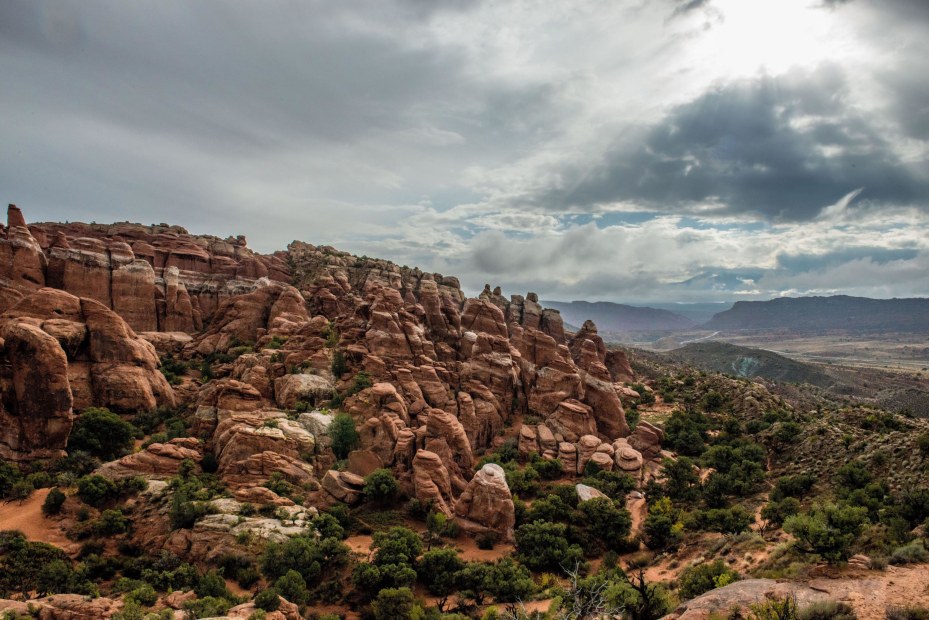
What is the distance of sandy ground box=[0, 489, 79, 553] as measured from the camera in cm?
2764

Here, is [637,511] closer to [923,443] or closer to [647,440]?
[647,440]

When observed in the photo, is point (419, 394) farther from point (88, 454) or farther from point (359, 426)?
point (88, 454)

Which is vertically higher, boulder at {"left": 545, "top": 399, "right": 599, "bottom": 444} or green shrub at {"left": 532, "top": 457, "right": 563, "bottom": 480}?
boulder at {"left": 545, "top": 399, "right": 599, "bottom": 444}

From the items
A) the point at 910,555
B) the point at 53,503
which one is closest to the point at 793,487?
the point at 910,555

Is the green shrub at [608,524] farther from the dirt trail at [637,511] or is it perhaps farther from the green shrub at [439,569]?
the green shrub at [439,569]

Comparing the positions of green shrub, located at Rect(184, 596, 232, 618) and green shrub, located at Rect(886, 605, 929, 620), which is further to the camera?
green shrub, located at Rect(184, 596, 232, 618)

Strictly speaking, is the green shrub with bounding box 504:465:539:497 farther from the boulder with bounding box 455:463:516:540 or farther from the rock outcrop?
the rock outcrop

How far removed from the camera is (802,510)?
30.5m

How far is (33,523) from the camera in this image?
28656 millimetres

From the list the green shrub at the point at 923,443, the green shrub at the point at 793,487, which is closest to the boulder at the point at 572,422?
the green shrub at the point at 793,487

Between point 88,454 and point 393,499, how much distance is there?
27535 millimetres

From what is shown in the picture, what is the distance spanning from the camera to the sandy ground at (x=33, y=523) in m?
27.6

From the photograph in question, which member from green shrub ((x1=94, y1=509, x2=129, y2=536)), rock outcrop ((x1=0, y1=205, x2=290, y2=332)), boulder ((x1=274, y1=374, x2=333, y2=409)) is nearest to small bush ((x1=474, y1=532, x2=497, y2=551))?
boulder ((x1=274, y1=374, x2=333, y2=409))

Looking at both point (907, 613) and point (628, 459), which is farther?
point (628, 459)
